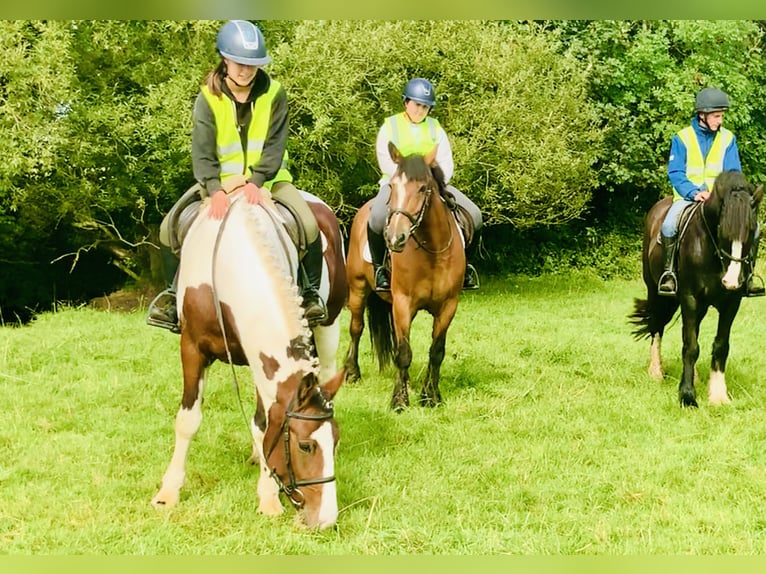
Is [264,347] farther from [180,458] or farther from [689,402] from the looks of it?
[689,402]

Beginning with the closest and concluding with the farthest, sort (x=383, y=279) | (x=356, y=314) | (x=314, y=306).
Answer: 1. (x=314, y=306)
2. (x=383, y=279)
3. (x=356, y=314)

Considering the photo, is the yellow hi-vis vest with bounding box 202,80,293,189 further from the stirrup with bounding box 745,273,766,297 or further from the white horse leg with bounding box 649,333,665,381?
the white horse leg with bounding box 649,333,665,381

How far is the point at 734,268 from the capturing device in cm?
638

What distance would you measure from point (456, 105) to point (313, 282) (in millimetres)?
9922

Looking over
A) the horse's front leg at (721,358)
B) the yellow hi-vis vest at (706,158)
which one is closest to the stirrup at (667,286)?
the horse's front leg at (721,358)

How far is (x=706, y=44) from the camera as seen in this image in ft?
59.7

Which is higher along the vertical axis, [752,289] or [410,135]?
[410,135]

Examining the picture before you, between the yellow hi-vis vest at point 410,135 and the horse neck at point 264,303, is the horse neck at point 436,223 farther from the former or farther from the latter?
the horse neck at point 264,303

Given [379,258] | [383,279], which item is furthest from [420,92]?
[383,279]

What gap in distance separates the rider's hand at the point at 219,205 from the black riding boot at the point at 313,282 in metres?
0.70

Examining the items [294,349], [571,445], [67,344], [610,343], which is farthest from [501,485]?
[67,344]

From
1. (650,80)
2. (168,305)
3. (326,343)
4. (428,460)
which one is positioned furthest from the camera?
(650,80)

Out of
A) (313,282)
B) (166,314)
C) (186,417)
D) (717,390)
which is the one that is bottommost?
(717,390)

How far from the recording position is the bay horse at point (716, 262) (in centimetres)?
632
